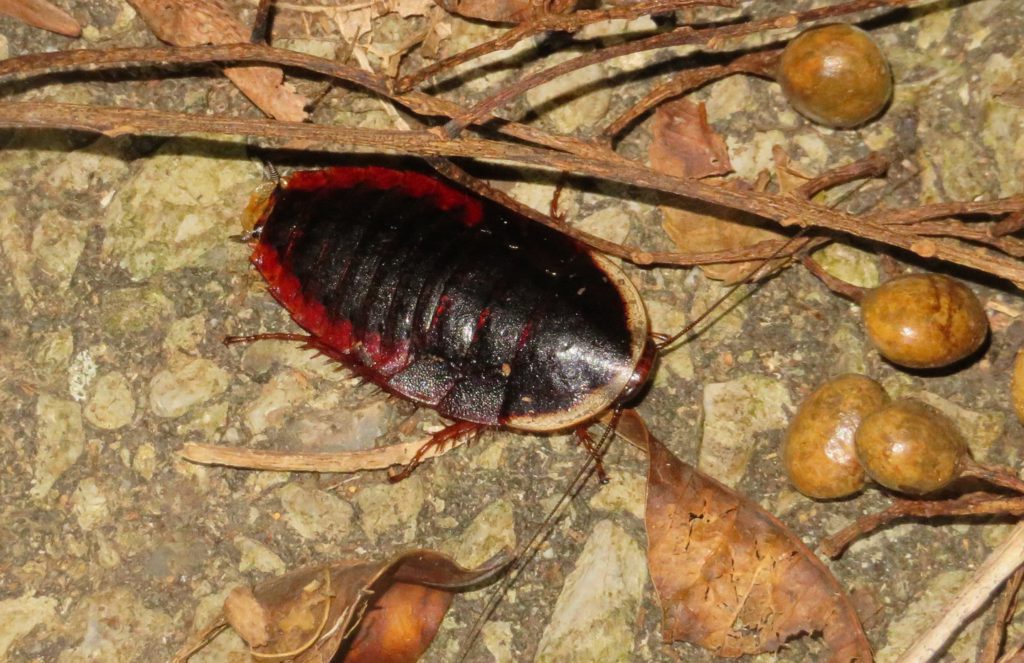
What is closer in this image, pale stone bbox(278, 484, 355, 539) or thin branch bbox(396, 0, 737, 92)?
thin branch bbox(396, 0, 737, 92)

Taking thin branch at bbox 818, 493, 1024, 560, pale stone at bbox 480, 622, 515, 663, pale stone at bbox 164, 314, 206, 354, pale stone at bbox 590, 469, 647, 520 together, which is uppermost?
thin branch at bbox 818, 493, 1024, 560

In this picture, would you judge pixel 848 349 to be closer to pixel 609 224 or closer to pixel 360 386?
pixel 609 224

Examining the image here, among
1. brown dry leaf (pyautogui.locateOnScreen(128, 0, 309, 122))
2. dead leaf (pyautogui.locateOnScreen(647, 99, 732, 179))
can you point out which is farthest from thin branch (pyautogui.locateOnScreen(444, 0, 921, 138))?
brown dry leaf (pyautogui.locateOnScreen(128, 0, 309, 122))

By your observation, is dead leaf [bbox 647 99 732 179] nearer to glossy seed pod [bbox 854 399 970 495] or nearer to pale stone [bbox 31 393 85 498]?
glossy seed pod [bbox 854 399 970 495]

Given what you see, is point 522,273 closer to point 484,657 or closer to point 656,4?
point 656,4

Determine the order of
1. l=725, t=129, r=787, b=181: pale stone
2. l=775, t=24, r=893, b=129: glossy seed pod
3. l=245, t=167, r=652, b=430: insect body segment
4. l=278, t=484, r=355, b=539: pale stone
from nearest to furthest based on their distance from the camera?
l=775, t=24, r=893, b=129: glossy seed pod, l=245, t=167, r=652, b=430: insect body segment, l=278, t=484, r=355, b=539: pale stone, l=725, t=129, r=787, b=181: pale stone

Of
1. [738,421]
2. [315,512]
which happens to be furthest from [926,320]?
[315,512]

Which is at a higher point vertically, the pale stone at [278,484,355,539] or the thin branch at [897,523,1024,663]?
the thin branch at [897,523,1024,663]
